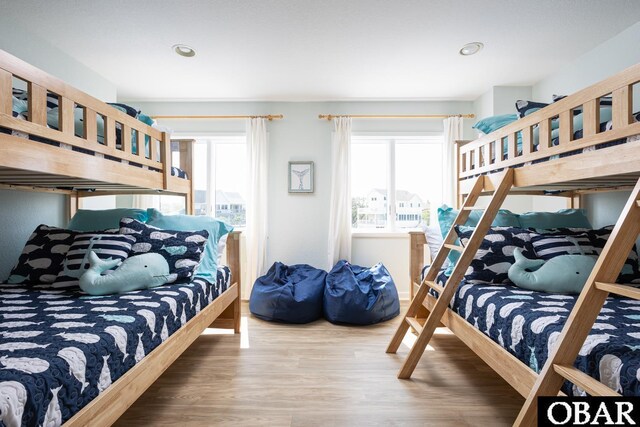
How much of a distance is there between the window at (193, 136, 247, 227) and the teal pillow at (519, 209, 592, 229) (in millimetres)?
2945

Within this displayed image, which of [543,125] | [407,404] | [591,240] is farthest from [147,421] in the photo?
[591,240]

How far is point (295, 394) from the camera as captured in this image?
1867 mm

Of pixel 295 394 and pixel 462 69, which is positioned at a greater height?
pixel 462 69

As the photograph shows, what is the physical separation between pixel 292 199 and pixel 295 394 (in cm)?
253

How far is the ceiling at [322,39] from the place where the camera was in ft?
7.45

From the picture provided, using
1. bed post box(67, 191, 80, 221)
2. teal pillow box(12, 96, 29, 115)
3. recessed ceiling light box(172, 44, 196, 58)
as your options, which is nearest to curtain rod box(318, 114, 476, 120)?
recessed ceiling light box(172, 44, 196, 58)

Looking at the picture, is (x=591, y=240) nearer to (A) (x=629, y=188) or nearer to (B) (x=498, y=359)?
(A) (x=629, y=188)

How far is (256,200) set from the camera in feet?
13.1

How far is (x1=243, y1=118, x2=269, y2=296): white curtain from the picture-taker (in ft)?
12.9

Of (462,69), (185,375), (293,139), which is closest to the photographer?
(185,375)

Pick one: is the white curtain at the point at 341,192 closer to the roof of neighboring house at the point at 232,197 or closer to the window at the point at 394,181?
the window at the point at 394,181

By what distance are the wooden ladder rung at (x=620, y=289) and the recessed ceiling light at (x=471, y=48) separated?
230 cm

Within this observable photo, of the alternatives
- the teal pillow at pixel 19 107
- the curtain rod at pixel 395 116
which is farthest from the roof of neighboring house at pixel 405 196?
the teal pillow at pixel 19 107

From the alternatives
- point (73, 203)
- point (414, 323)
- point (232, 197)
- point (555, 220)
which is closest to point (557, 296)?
point (414, 323)
